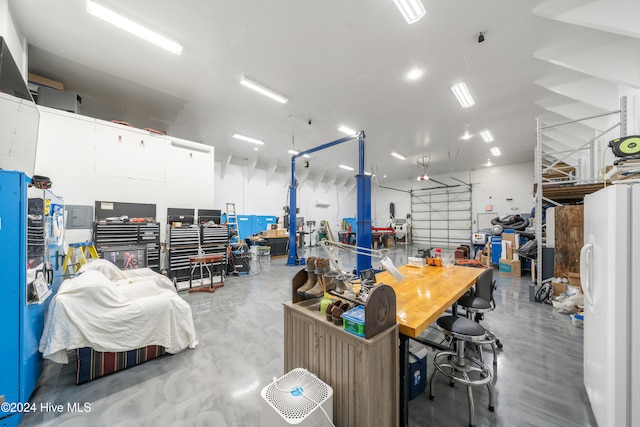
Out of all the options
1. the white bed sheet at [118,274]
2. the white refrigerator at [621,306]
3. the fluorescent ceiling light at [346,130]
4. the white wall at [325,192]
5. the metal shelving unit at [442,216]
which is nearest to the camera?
the white refrigerator at [621,306]

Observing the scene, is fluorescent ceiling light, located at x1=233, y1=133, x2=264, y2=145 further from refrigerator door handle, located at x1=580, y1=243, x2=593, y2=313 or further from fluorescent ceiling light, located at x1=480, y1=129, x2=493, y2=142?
refrigerator door handle, located at x1=580, y1=243, x2=593, y2=313

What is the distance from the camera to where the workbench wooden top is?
136 centimetres

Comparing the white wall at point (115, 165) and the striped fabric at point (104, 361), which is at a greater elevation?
the white wall at point (115, 165)

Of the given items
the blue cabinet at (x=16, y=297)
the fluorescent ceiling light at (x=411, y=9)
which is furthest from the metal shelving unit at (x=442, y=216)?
the blue cabinet at (x=16, y=297)

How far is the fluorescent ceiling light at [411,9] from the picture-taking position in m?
2.45

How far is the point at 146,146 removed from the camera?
4809 mm

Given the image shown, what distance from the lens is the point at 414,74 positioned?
394cm

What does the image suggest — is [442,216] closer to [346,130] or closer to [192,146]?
[346,130]

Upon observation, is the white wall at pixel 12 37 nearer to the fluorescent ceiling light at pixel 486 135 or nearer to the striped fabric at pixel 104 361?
the striped fabric at pixel 104 361

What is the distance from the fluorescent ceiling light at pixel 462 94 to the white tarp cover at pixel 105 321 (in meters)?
5.66

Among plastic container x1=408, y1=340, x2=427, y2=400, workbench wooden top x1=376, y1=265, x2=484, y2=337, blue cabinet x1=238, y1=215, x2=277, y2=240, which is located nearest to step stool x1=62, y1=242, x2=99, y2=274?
workbench wooden top x1=376, y1=265, x2=484, y2=337

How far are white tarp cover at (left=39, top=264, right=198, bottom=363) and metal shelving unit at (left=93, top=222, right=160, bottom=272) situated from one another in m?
2.39

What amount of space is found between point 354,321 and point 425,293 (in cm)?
97

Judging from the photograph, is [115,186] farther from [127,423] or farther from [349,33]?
[349,33]
